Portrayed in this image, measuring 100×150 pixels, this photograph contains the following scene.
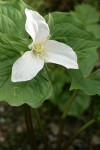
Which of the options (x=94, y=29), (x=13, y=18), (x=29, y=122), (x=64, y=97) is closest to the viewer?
(x=13, y=18)

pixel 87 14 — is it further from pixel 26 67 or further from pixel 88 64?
pixel 26 67

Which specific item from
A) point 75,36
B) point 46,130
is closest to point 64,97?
point 46,130

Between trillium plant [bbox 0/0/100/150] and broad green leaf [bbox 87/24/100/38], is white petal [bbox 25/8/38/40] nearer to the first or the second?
trillium plant [bbox 0/0/100/150]

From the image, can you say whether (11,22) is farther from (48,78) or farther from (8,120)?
(8,120)

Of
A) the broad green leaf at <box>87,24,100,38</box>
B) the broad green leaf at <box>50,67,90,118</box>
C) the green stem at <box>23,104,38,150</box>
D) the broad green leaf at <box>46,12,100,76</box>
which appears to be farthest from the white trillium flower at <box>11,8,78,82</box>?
the broad green leaf at <box>87,24,100,38</box>

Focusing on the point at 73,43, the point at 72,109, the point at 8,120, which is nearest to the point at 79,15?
the point at 72,109

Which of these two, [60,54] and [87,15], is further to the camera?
[87,15]
